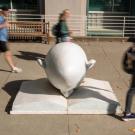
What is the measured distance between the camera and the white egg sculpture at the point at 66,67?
709 cm

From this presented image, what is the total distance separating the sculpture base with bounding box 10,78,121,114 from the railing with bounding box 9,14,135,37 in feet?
27.2

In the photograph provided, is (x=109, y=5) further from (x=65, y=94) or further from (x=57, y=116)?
(x=57, y=116)

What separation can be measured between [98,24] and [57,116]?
9.87 metres

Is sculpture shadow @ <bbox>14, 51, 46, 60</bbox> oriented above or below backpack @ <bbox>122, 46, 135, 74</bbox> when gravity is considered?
below

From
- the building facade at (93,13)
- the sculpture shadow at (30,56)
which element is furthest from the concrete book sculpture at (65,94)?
the building facade at (93,13)

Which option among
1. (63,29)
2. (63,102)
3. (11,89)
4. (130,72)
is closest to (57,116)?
(63,102)

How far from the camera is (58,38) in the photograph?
10.6 meters

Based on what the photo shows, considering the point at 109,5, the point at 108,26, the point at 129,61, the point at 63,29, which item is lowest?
the point at 108,26

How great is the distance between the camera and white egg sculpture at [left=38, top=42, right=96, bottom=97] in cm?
709

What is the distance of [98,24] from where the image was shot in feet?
53.5

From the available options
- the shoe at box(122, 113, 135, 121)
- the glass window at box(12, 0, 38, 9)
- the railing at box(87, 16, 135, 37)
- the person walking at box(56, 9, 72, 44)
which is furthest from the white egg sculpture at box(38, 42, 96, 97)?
the glass window at box(12, 0, 38, 9)

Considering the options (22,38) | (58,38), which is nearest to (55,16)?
(22,38)

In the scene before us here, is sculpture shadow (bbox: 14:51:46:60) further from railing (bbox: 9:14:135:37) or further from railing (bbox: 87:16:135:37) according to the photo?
railing (bbox: 87:16:135:37)

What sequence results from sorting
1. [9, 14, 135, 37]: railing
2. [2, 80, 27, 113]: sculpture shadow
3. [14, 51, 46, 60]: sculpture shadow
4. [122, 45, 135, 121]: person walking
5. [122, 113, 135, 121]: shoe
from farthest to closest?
[9, 14, 135, 37]: railing
[14, 51, 46, 60]: sculpture shadow
[2, 80, 27, 113]: sculpture shadow
[122, 113, 135, 121]: shoe
[122, 45, 135, 121]: person walking
